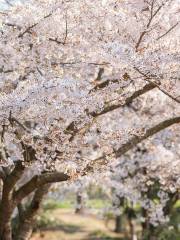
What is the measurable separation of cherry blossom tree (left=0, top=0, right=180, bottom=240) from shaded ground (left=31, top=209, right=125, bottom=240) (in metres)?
16.6

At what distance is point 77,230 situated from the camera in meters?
30.4

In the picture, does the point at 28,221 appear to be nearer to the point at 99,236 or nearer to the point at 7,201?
the point at 7,201

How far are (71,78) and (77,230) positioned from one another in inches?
919

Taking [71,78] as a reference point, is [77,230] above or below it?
above

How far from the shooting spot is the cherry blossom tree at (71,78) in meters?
8.34

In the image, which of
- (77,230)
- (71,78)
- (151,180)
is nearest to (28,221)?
(71,78)

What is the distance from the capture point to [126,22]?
31.9ft

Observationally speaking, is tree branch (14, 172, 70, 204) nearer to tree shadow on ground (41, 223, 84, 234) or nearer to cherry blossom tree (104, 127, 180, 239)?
cherry blossom tree (104, 127, 180, 239)

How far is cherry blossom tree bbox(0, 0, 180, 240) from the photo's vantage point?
8.34m

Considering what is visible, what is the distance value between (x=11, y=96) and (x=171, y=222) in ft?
54.8

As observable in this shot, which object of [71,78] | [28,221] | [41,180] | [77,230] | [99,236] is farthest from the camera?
[77,230]

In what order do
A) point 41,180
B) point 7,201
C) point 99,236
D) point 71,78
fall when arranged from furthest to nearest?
point 99,236 → point 7,201 → point 41,180 → point 71,78

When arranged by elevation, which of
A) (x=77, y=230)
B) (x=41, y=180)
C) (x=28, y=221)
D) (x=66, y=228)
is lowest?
(x=28, y=221)

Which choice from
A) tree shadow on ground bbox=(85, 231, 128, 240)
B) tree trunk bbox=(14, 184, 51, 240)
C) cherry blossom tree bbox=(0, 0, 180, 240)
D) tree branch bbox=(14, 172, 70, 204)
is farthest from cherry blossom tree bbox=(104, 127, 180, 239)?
tree branch bbox=(14, 172, 70, 204)
